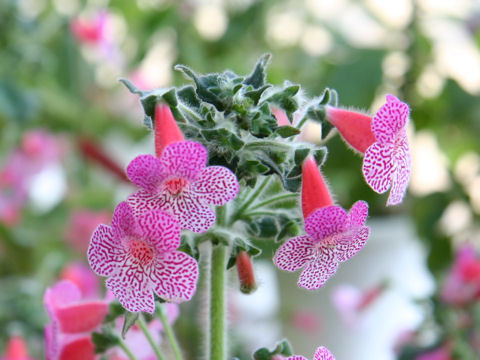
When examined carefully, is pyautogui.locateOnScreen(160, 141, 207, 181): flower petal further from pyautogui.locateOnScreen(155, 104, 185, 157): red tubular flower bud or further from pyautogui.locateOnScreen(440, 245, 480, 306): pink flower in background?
pyautogui.locateOnScreen(440, 245, 480, 306): pink flower in background

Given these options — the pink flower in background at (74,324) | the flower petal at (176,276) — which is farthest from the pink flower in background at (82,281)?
the flower petal at (176,276)

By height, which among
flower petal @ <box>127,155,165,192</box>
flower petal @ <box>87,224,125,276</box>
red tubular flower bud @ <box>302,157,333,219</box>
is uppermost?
flower petal @ <box>127,155,165,192</box>

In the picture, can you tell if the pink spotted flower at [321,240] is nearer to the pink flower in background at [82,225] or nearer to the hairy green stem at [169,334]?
the hairy green stem at [169,334]

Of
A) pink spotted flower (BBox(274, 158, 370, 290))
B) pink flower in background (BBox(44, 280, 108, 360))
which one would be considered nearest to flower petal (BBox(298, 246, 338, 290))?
pink spotted flower (BBox(274, 158, 370, 290))

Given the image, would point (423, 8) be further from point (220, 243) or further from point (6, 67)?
point (220, 243)

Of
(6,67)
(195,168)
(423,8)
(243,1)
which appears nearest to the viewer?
(195,168)

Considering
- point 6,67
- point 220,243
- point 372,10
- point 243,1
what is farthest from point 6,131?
point 220,243

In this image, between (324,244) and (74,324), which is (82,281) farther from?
(324,244)
